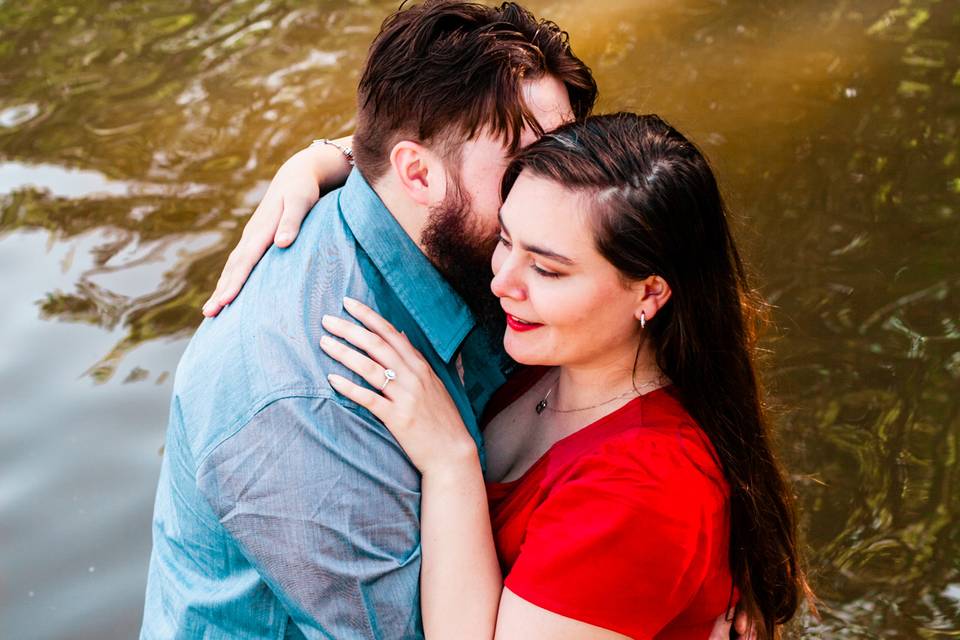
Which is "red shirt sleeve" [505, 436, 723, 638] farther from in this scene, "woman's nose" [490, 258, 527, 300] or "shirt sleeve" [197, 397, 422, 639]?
"woman's nose" [490, 258, 527, 300]

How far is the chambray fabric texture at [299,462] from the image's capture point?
74.7 inches

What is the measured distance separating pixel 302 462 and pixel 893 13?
13.5 ft

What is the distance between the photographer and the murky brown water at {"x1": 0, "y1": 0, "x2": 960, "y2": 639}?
333 centimetres

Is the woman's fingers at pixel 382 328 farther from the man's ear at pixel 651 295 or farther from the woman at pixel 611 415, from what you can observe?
the man's ear at pixel 651 295

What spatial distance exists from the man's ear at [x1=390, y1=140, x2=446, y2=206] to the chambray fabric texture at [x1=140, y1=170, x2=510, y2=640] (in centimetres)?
7

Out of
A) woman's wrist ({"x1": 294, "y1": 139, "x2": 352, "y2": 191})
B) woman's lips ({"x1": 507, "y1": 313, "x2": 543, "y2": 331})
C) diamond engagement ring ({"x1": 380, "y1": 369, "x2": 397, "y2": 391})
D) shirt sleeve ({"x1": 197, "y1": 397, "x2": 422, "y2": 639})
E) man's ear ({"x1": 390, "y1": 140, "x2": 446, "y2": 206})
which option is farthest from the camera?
woman's wrist ({"x1": 294, "y1": 139, "x2": 352, "y2": 191})

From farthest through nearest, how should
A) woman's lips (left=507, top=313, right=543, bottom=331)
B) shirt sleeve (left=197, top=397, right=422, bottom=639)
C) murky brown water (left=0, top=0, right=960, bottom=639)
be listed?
murky brown water (left=0, top=0, right=960, bottom=639)
woman's lips (left=507, top=313, right=543, bottom=331)
shirt sleeve (left=197, top=397, right=422, bottom=639)

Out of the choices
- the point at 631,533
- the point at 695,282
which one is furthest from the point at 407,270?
the point at 631,533

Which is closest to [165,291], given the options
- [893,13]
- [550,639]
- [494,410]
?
[494,410]

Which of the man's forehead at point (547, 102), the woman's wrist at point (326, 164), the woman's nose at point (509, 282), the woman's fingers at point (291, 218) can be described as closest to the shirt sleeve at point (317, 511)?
the woman's nose at point (509, 282)

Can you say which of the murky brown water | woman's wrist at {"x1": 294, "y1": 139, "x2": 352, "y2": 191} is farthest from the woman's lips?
the murky brown water

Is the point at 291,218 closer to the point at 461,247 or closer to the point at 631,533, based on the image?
the point at 461,247

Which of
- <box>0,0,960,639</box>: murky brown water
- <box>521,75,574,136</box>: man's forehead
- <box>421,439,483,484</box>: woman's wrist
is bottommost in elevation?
<box>0,0,960,639</box>: murky brown water

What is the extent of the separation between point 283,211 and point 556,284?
26.8 inches
